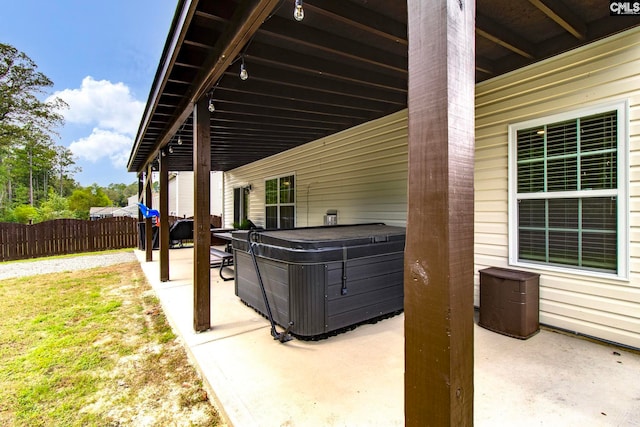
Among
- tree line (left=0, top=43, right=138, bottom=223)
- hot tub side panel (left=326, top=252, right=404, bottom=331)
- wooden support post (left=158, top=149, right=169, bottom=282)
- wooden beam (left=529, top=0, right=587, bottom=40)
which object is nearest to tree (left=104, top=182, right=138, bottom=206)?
tree line (left=0, top=43, right=138, bottom=223)

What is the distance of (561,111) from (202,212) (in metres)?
3.82

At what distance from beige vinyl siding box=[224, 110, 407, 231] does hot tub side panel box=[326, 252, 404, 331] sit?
4.53ft

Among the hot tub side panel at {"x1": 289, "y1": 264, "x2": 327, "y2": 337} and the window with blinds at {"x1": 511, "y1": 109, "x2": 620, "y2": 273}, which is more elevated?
the window with blinds at {"x1": 511, "y1": 109, "x2": 620, "y2": 273}

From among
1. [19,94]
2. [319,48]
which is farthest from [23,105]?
[319,48]

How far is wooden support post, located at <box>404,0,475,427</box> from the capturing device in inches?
34.7

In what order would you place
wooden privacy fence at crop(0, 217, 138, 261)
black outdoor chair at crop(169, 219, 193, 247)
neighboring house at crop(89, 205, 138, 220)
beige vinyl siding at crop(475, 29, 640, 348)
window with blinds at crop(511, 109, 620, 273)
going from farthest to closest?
neighboring house at crop(89, 205, 138, 220) < wooden privacy fence at crop(0, 217, 138, 261) < black outdoor chair at crop(169, 219, 193, 247) < window with blinds at crop(511, 109, 620, 273) < beige vinyl siding at crop(475, 29, 640, 348)

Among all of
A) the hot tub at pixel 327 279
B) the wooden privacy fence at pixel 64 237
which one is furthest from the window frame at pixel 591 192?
the wooden privacy fence at pixel 64 237

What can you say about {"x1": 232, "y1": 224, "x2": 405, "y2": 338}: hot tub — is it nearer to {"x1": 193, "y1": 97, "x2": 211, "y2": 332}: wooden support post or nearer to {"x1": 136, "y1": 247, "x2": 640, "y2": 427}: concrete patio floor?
{"x1": 136, "y1": 247, "x2": 640, "y2": 427}: concrete patio floor

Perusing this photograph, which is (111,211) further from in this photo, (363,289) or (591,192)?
(591,192)

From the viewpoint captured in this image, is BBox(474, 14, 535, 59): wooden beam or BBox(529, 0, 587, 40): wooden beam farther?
BBox(474, 14, 535, 59): wooden beam

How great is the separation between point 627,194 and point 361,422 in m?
2.89

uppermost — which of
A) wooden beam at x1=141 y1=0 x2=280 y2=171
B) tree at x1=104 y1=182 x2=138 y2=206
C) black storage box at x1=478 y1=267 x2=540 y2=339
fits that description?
tree at x1=104 y1=182 x2=138 y2=206

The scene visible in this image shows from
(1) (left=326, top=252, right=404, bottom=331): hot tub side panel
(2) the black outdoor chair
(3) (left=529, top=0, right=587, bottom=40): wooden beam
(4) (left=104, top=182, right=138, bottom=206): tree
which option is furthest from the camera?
(4) (left=104, top=182, right=138, bottom=206): tree

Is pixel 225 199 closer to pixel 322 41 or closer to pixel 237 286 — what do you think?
pixel 237 286
